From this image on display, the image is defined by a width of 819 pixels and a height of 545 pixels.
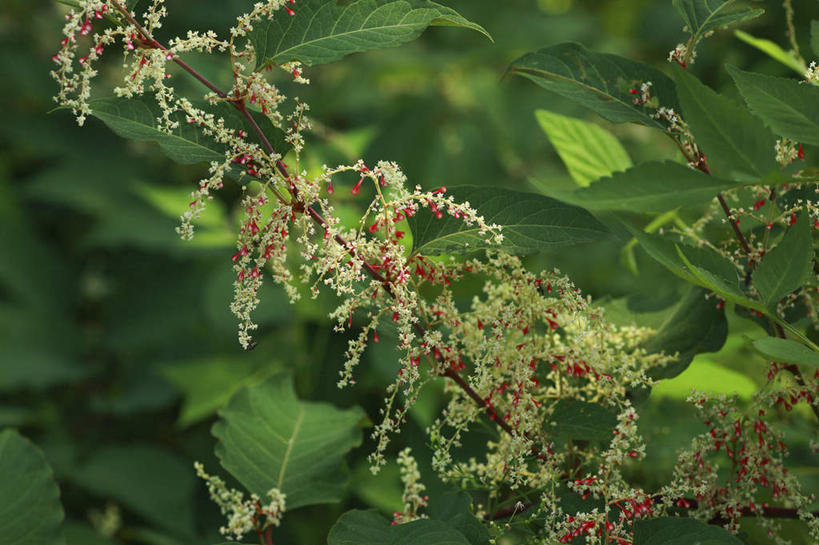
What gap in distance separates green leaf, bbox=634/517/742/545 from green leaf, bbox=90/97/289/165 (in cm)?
55

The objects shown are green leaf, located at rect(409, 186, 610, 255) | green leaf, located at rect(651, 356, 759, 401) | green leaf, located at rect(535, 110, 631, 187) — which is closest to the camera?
green leaf, located at rect(409, 186, 610, 255)

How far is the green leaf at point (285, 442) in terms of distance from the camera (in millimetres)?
1168

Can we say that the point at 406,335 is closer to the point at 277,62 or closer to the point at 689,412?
the point at 277,62

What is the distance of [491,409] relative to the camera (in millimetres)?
981

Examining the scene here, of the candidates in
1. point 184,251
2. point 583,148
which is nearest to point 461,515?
point 583,148

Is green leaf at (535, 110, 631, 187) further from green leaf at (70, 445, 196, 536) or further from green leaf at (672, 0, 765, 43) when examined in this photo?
green leaf at (70, 445, 196, 536)

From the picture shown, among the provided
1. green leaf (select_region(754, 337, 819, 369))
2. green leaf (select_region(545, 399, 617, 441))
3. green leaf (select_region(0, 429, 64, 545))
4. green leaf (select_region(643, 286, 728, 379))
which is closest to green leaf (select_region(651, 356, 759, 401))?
green leaf (select_region(643, 286, 728, 379))

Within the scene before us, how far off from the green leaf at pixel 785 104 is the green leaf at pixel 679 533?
Result: 380mm

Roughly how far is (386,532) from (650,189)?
48 cm

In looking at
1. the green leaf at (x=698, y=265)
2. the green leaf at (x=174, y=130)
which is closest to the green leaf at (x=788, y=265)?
the green leaf at (x=698, y=265)

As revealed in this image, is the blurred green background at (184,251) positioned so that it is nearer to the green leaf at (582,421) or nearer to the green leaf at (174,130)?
the green leaf at (582,421)

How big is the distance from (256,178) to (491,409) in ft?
1.22

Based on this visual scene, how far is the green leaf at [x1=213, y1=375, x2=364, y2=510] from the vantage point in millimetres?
1168

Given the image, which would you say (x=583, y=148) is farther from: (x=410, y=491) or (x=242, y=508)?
(x=242, y=508)
